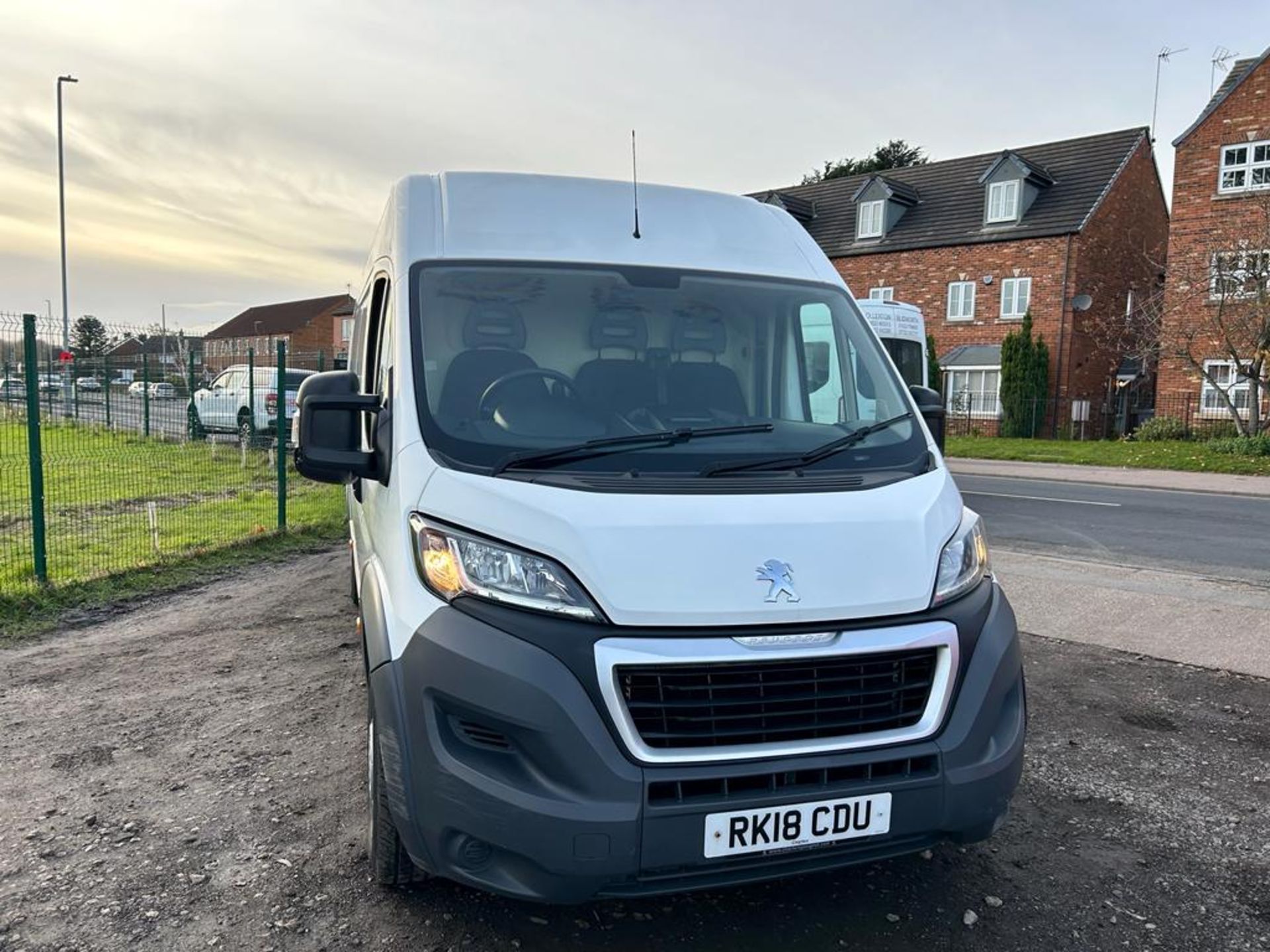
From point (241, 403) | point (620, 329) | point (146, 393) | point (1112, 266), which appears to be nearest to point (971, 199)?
point (1112, 266)

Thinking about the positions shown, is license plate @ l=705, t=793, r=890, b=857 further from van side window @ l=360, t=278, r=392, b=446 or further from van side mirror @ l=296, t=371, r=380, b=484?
van side window @ l=360, t=278, r=392, b=446

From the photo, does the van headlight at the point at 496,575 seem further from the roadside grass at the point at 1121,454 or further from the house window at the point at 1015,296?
the house window at the point at 1015,296

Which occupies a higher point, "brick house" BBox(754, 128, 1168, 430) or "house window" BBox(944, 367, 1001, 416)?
"brick house" BBox(754, 128, 1168, 430)

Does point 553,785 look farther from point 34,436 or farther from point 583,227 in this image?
point 34,436

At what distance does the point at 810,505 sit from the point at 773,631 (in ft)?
1.33

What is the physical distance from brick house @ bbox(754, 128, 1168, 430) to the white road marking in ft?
53.7

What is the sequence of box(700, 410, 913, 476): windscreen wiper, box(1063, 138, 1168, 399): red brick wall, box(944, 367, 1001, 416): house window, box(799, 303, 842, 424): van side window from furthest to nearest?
box(944, 367, 1001, 416): house window → box(1063, 138, 1168, 399): red brick wall → box(799, 303, 842, 424): van side window → box(700, 410, 913, 476): windscreen wiper

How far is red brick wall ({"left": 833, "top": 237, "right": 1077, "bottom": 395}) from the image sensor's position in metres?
28.8

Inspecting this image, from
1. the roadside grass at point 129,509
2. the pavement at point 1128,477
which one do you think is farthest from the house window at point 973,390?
the roadside grass at point 129,509

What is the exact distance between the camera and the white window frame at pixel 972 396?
2964 cm

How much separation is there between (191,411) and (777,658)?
14615 millimetres

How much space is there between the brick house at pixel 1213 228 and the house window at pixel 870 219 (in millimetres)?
9604

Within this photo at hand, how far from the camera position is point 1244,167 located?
82.5 ft

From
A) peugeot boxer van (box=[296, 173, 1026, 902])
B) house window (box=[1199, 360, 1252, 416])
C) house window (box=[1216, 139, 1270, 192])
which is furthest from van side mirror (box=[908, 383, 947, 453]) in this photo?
house window (box=[1216, 139, 1270, 192])
